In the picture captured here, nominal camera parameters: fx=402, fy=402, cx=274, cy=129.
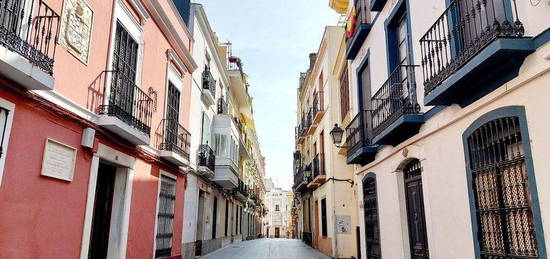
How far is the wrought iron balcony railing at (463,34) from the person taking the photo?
3.93 m

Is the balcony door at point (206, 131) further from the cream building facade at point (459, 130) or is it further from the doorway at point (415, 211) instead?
the doorway at point (415, 211)

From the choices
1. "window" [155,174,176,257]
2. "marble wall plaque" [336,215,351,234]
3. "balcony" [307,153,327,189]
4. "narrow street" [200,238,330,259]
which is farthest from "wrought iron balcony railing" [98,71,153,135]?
"balcony" [307,153,327,189]

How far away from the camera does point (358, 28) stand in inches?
379

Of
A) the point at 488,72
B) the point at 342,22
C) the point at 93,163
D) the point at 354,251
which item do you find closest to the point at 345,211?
the point at 354,251

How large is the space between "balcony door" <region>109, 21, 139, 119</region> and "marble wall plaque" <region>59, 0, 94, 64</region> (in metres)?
0.86

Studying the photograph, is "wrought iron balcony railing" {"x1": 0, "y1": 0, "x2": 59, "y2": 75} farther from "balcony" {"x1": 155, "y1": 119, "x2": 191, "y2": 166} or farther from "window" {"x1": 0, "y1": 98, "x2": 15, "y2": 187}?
"balcony" {"x1": 155, "y1": 119, "x2": 191, "y2": 166}

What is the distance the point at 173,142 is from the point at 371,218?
5.60 meters

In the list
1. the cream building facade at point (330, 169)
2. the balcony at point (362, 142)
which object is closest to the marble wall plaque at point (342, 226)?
the cream building facade at point (330, 169)

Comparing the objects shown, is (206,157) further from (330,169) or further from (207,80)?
(330,169)

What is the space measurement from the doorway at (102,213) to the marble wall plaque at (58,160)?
5.71ft

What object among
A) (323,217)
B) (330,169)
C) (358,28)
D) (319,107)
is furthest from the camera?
(319,107)

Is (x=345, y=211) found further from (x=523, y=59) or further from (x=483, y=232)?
(x=523, y=59)

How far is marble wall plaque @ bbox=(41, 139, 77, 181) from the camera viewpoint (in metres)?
5.62

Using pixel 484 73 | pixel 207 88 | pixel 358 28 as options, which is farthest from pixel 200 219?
pixel 484 73
